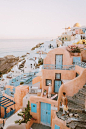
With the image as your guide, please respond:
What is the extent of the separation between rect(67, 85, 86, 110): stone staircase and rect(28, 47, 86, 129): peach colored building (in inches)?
7.7

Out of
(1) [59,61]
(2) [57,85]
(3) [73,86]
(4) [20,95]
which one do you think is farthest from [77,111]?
(4) [20,95]

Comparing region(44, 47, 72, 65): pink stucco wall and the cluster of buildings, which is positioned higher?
region(44, 47, 72, 65): pink stucco wall

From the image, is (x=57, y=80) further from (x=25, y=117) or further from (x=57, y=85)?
(x=25, y=117)

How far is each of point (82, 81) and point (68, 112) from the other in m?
3.50

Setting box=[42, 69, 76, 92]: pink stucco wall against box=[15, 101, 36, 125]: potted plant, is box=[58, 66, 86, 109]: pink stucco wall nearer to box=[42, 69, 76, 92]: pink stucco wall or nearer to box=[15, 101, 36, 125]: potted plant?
box=[42, 69, 76, 92]: pink stucco wall

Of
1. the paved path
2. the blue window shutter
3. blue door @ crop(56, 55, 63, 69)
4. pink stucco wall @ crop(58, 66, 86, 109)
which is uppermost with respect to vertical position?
blue door @ crop(56, 55, 63, 69)

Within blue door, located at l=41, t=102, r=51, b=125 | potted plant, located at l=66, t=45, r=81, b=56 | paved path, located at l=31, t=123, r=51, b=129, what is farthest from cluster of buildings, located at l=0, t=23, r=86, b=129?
potted plant, located at l=66, t=45, r=81, b=56

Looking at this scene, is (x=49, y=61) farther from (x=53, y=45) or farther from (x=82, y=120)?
(x=53, y=45)

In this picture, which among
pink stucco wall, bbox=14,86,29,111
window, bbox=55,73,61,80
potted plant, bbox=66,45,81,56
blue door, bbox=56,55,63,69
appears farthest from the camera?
pink stucco wall, bbox=14,86,29,111

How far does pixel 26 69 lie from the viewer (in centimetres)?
2777

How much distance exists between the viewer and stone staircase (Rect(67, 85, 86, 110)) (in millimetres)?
8898

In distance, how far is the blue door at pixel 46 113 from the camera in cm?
1090

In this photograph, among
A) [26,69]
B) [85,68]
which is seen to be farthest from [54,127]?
[26,69]

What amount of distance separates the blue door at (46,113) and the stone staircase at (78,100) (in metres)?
2.25
